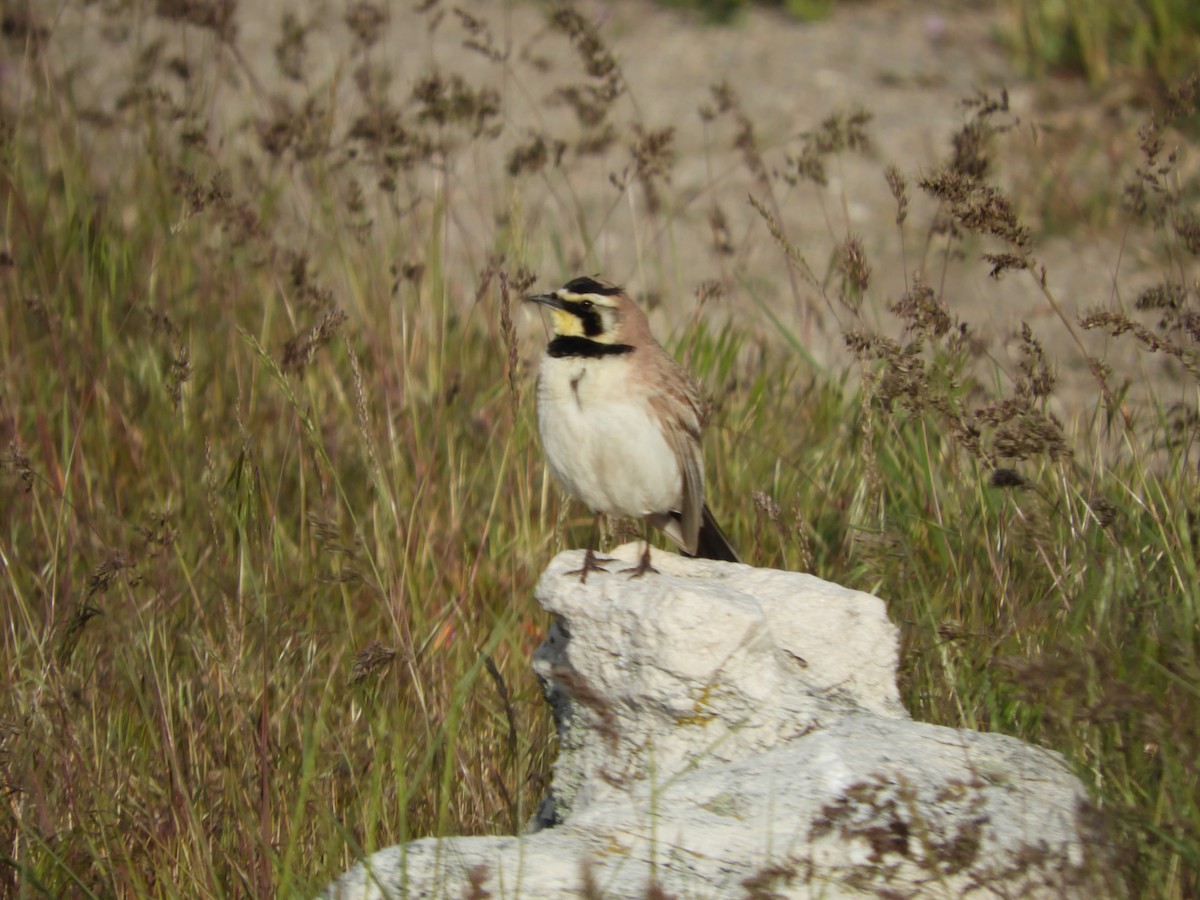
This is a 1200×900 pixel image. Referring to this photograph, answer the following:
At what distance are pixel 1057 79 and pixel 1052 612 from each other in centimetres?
669

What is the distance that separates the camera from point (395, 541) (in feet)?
14.3

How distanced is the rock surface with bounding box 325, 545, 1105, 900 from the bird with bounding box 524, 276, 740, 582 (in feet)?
1.99

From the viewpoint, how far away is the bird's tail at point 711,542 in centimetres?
434

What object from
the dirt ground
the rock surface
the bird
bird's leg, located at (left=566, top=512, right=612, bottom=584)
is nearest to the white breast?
the bird

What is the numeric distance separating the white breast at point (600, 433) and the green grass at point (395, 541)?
11.1 inches

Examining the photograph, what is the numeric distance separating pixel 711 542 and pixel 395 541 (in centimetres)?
89

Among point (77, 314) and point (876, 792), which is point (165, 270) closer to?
point (77, 314)

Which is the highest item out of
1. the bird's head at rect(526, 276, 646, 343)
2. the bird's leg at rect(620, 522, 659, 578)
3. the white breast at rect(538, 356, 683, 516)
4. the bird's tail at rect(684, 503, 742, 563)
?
the bird's head at rect(526, 276, 646, 343)

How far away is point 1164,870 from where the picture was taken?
8.57ft

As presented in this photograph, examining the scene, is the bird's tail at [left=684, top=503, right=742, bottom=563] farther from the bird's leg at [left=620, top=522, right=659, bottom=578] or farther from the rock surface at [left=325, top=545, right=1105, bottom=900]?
the rock surface at [left=325, top=545, right=1105, bottom=900]

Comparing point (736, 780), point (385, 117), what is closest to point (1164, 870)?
point (736, 780)

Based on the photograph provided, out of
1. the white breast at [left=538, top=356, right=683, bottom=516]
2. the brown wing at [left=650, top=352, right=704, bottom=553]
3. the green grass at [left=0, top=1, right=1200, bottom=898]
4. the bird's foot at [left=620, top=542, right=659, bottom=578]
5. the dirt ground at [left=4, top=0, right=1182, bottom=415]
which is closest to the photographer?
the green grass at [left=0, top=1, right=1200, bottom=898]

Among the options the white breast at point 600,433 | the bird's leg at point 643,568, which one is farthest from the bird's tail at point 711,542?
the bird's leg at point 643,568

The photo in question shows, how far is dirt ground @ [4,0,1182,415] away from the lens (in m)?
6.96
